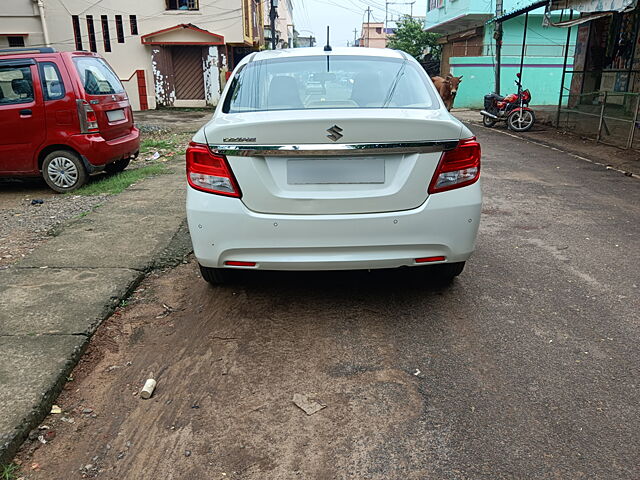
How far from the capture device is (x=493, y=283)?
4.21m

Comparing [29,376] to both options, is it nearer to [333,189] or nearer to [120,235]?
[333,189]

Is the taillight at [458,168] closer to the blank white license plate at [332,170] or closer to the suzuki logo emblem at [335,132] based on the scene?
the blank white license plate at [332,170]

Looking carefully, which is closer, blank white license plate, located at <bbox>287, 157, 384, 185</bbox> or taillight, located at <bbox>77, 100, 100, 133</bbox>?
blank white license plate, located at <bbox>287, 157, 384, 185</bbox>

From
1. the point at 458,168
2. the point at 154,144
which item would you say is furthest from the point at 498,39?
the point at 458,168

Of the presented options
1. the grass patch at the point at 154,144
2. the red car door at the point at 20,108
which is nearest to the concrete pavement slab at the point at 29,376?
the red car door at the point at 20,108

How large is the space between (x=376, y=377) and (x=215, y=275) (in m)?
1.51

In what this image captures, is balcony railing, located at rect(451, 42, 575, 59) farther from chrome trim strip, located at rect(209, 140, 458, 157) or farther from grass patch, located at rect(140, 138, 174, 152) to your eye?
chrome trim strip, located at rect(209, 140, 458, 157)

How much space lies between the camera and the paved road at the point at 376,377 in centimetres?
237

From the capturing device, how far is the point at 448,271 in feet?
13.1

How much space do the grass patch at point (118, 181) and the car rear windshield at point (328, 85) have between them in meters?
4.19

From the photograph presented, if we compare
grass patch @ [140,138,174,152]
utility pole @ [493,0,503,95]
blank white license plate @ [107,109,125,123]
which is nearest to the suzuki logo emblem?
blank white license plate @ [107,109,125,123]

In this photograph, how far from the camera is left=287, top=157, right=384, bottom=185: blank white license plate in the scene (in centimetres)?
320

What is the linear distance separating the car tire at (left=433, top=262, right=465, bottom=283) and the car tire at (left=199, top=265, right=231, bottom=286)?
1.50 meters

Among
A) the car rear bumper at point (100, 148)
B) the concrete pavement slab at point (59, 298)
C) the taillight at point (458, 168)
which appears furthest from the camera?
the car rear bumper at point (100, 148)
